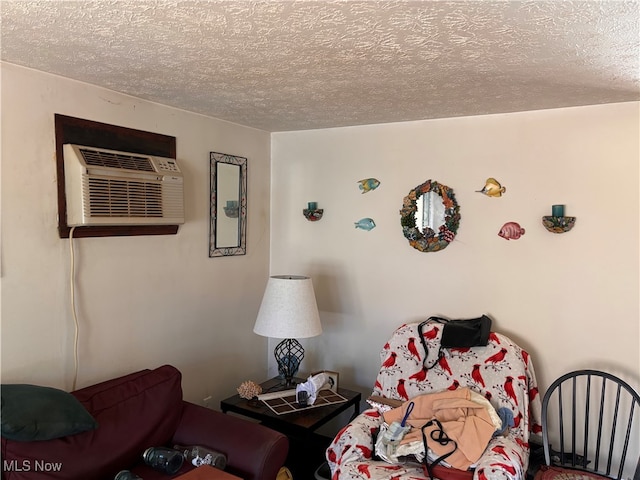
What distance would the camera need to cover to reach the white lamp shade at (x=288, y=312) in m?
2.86

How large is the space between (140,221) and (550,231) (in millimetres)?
2250

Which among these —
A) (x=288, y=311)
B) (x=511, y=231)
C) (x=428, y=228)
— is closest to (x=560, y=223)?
(x=511, y=231)

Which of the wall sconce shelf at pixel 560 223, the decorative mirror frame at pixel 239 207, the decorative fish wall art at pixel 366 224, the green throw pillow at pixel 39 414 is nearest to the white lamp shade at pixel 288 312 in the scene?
the decorative mirror frame at pixel 239 207

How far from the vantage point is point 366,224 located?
3.34 metres

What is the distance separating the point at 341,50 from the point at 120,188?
1.31 metres

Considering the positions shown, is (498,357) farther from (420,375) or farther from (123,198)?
(123,198)

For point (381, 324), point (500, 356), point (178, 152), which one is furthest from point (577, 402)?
point (178, 152)

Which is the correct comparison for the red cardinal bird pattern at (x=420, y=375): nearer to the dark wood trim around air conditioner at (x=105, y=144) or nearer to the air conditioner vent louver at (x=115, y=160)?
the dark wood trim around air conditioner at (x=105, y=144)

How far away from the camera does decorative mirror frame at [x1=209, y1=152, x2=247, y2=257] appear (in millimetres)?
3167

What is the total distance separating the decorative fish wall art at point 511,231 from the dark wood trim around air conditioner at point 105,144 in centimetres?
196

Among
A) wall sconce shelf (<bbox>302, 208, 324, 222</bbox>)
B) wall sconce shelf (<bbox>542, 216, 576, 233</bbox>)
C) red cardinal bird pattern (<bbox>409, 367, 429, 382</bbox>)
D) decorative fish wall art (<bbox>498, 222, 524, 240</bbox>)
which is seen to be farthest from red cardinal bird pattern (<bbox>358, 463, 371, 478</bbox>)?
wall sconce shelf (<bbox>302, 208, 324, 222</bbox>)

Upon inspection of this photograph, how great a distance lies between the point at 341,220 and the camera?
3.45 meters

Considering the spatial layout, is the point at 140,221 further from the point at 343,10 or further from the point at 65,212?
the point at 343,10

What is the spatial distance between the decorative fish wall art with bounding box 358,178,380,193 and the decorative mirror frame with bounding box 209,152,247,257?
83 centimetres
